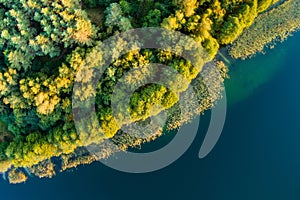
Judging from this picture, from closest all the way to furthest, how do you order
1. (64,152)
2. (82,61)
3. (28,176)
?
(82,61) → (64,152) → (28,176)

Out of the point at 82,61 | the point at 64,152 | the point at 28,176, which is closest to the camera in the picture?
the point at 82,61

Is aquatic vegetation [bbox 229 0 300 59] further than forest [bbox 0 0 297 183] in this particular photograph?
Yes

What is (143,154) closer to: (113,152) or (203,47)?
(113,152)

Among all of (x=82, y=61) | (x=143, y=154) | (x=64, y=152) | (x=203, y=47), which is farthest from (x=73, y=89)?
(x=203, y=47)

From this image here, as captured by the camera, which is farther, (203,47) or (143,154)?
(143,154)

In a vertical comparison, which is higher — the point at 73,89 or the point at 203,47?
the point at 203,47

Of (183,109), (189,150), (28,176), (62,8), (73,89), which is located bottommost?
(28,176)

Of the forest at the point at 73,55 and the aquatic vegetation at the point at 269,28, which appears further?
the aquatic vegetation at the point at 269,28
